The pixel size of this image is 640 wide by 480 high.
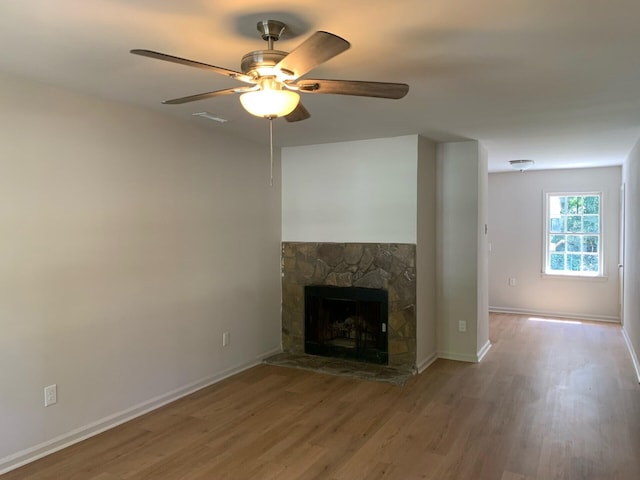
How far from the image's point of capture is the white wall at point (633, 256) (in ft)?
14.6

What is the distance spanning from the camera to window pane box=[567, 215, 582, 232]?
700 centimetres

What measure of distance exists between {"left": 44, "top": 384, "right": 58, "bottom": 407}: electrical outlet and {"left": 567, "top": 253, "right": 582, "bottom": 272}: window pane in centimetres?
691

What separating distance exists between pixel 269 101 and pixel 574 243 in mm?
6552

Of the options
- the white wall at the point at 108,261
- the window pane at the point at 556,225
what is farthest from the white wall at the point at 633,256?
the white wall at the point at 108,261

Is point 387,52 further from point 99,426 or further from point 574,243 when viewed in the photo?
point 574,243

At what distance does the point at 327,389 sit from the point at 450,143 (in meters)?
2.78

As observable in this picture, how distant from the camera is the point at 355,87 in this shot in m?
2.06

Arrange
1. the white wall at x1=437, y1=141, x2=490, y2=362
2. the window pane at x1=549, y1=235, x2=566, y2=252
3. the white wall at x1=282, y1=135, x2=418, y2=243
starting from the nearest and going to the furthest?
1. the white wall at x1=282, y1=135, x2=418, y2=243
2. the white wall at x1=437, y1=141, x2=490, y2=362
3. the window pane at x1=549, y1=235, x2=566, y2=252

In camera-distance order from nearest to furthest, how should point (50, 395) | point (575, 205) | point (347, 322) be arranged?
point (50, 395)
point (347, 322)
point (575, 205)

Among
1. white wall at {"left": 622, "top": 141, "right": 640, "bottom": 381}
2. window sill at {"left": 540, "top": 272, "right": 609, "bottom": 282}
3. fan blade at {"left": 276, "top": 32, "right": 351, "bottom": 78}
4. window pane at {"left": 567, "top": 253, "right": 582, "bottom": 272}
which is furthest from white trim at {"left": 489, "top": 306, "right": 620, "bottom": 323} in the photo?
fan blade at {"left": 276, "top": 32, "right": 351, "bottom": 78}

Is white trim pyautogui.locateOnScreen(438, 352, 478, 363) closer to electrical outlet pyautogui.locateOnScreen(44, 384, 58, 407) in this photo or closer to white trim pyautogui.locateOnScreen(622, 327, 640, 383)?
white trim pyautogui.locateOnScreen(622, 327, 640, 383)

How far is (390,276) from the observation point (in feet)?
14.9

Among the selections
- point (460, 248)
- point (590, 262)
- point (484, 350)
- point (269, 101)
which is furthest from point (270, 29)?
point (590, 262)

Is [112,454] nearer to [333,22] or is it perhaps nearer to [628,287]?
[333,22]
